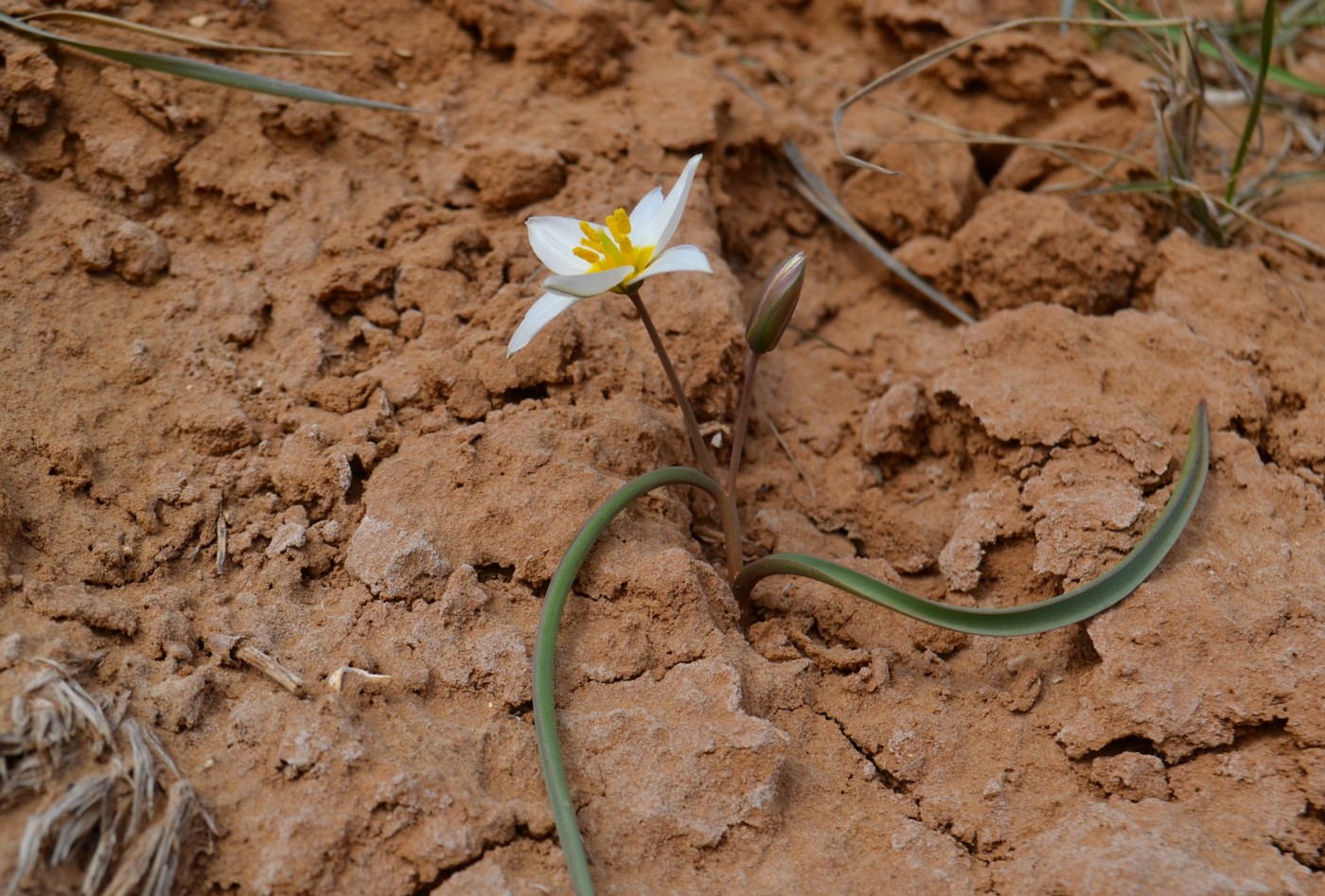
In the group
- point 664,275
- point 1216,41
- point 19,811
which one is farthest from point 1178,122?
point 19,811

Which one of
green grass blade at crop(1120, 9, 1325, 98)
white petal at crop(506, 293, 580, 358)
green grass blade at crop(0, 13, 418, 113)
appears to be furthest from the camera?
green grass blade at crop(1120, 9, 1325, 98)

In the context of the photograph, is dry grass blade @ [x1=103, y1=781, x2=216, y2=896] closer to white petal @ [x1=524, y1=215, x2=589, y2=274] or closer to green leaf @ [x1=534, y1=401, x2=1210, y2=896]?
green leaf @ [x1=534, y1=401, x2=1210, y2=896]

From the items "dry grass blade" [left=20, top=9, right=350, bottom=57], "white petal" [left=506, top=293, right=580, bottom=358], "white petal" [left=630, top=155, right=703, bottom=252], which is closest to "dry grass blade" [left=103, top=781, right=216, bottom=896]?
"white petal" [left=506, top=293, right=580, bottom=358]

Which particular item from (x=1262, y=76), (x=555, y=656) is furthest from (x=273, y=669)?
(x=1262, y=76)

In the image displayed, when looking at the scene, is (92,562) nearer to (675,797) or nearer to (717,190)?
(675,797)

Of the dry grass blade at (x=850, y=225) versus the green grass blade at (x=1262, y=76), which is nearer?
the green grass blade at (x=1262, y=76)

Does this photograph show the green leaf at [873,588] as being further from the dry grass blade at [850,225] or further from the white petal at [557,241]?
the dry grass blade at [850,225]

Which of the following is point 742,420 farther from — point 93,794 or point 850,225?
point 93,794

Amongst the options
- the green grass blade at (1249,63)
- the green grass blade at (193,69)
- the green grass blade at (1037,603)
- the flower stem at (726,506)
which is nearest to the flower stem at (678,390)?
the flower stem at (726,506)

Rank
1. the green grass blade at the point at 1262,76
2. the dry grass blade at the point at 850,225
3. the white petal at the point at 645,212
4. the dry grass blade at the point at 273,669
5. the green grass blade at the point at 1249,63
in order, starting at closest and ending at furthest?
the dry grass blade at the point at 273,669
the white petal at the point at 645,212
the green grass blade at the point at 1262,76
the dry grass blade at the point at 850,225
the green grass blade at the point at 1249,63
